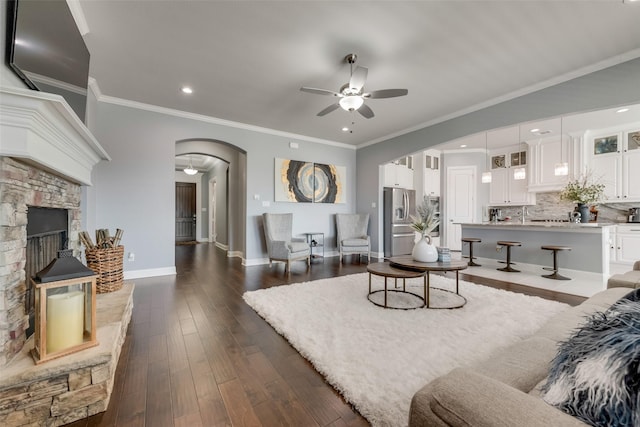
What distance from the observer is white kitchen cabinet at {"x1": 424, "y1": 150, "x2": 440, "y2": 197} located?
734 centimetres

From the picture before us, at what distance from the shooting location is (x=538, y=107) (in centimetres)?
348

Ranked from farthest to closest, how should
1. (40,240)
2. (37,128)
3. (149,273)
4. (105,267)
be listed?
(149,273) → (105,267) → (40,240) → (37,128)

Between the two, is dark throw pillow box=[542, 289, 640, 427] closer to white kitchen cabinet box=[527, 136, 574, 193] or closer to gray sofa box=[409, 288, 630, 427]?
gray sofa box=[409, 288, 630, 427]

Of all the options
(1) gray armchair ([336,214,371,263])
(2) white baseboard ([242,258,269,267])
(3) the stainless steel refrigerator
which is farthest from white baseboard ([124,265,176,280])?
(3) the stainless steel refrigerator

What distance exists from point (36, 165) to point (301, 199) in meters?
4.37

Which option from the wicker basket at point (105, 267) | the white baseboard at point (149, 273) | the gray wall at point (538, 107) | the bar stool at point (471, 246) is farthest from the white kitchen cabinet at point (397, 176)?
the wicker basket at point (105, 267)

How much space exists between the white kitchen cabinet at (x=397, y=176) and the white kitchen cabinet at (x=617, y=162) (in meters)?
3.67

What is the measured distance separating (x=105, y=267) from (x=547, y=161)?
27.0 ft

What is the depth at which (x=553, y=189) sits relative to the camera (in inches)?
234

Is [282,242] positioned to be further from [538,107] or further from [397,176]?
[538,107]

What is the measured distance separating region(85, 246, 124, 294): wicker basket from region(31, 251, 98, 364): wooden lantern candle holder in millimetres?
1024

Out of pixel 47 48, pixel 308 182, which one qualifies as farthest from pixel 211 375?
pixel 308 182

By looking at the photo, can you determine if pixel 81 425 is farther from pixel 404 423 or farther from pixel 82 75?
pixel 82 75

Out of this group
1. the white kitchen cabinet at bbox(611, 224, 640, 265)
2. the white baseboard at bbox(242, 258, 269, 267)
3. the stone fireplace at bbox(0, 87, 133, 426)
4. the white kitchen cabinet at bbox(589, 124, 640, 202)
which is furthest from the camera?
the white baseboard at bbox(242, 258, 269, 267)
